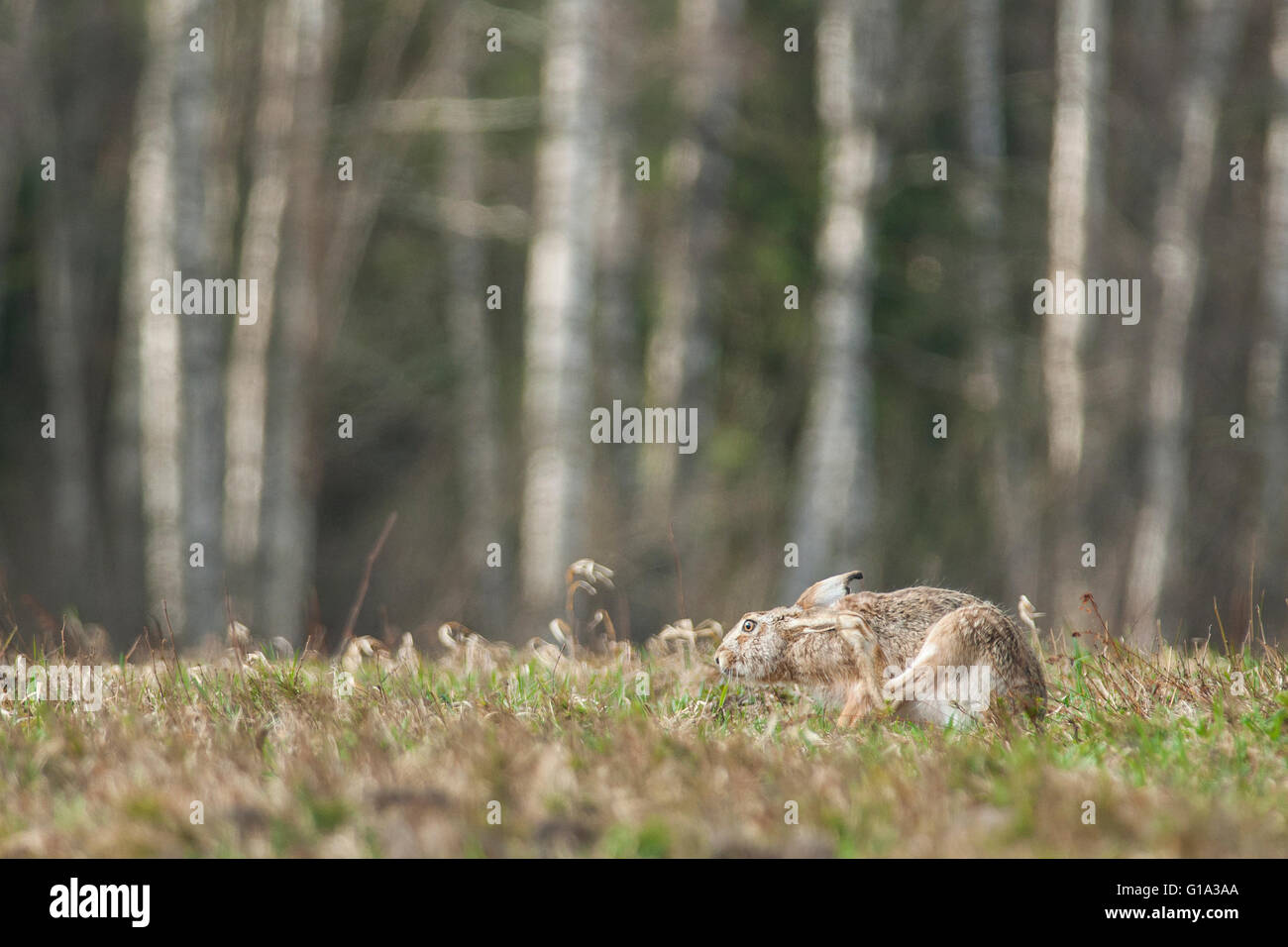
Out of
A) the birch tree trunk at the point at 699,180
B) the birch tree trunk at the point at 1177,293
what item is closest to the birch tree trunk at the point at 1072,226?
the birch tree trunk at the point at 1177,293

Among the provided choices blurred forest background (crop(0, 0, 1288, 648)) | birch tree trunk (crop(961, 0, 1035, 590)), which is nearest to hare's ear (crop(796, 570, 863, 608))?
blurred forest background (crop(0, 0, 1288, 648))

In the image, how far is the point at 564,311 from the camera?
41.4 feet

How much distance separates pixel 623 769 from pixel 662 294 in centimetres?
1801

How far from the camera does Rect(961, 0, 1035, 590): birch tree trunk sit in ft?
62.5

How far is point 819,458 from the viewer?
14828mm

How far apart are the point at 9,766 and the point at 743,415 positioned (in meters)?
16.5

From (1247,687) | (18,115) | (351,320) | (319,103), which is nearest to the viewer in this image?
(1247,687)

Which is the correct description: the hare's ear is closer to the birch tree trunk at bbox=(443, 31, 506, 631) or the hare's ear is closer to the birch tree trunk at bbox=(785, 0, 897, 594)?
the birch tree trunk at bbox=(785, 0, 897, 594)

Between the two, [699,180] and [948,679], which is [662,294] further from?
[948,679]

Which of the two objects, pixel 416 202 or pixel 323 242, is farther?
pixel 416 202

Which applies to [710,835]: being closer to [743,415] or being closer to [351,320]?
[743,415]

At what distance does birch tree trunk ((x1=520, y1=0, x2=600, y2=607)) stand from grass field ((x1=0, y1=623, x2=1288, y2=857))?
6.72 meters

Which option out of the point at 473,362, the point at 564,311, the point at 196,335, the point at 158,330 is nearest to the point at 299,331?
the point at 158,330

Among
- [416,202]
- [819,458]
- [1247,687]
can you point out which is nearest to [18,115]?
[416,202]
